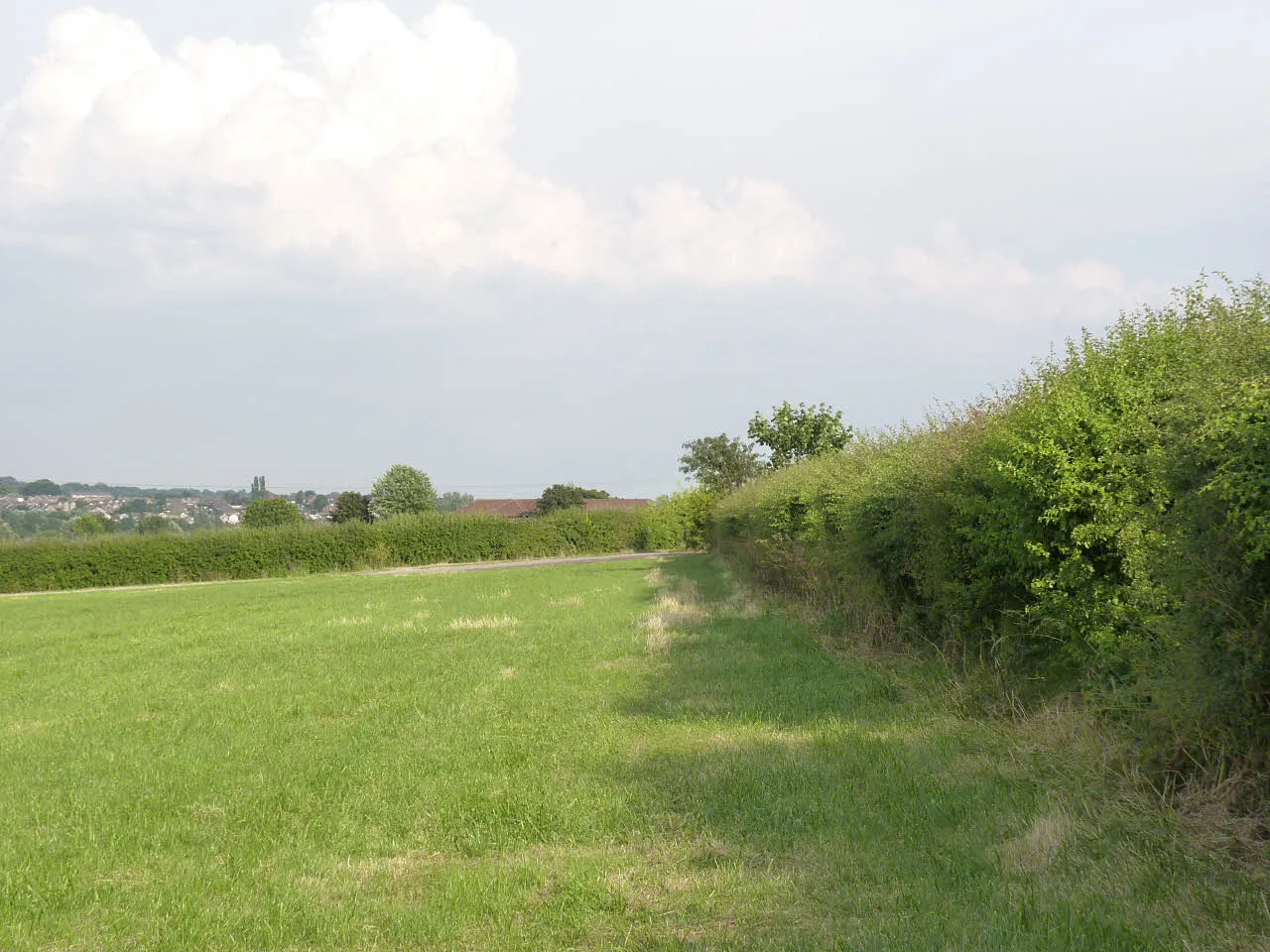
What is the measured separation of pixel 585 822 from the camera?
Result: 257 inches

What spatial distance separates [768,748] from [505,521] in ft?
206

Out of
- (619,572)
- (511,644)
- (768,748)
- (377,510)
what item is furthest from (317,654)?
(377,510)

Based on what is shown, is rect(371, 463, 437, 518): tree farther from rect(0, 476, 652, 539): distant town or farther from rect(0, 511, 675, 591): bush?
rect(0, 511, 675, 591): bush

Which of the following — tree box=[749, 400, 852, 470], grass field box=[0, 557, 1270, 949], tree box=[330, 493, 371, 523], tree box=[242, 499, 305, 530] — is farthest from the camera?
tree box=[330, 493, 371, 523]

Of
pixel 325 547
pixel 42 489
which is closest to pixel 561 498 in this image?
pixel 325 547

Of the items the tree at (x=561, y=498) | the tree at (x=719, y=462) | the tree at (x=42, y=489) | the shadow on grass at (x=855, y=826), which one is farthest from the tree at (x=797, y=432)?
the tree at (x=42, y=489)

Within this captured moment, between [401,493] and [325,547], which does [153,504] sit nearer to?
[401,493]

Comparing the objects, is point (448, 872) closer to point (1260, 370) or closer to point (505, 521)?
point (1260, 370)

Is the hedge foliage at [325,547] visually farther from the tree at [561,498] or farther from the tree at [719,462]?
the tree at [561,498]

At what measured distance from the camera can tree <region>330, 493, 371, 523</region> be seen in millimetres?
118262

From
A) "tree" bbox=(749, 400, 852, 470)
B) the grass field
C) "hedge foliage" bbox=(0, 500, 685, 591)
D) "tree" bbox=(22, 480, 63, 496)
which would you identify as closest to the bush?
"hedge foliage" bbox=(0, 500, 685, 591)

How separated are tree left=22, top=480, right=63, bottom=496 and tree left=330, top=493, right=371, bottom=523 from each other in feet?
253

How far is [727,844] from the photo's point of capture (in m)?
5.89

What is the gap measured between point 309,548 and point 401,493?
6565 centimetres
